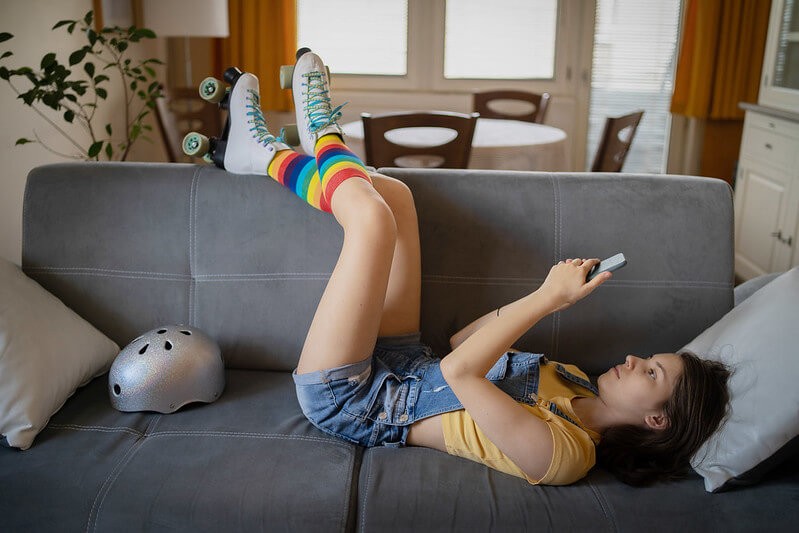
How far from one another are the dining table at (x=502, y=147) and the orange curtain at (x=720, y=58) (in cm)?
159

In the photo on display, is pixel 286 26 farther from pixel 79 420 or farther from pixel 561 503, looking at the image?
pixel 561 503

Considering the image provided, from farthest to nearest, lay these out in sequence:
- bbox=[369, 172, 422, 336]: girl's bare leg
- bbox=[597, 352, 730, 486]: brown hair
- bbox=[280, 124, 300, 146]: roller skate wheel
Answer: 1. bbox=[280, 124, 300, 146]: roller skate wheel
2. bbox=[369, 172, 422, 336]: girl's bare leg
3. bbox=[597, 352, 730, 486]: brown hair

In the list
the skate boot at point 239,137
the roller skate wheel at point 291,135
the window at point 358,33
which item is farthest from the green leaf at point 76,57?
the window at point 358,33

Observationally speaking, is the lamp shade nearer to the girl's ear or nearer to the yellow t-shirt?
the yellow t-shirt

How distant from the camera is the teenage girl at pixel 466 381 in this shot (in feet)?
4.03

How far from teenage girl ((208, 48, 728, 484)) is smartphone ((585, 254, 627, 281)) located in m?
0.01

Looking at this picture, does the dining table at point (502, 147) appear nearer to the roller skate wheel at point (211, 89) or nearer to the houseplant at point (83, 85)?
the houseplant at point (83, 85)

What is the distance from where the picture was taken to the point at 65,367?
1401 millimetres

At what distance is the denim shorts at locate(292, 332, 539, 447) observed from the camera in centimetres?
134

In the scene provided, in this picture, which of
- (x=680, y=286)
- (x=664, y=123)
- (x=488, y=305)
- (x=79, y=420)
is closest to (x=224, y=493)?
(x=79, y=420)

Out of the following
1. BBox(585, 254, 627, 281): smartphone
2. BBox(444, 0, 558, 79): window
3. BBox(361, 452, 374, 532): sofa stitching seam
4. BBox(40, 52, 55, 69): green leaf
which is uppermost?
BBox(444, 0, 558, 79): window

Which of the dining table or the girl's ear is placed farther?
the dining table

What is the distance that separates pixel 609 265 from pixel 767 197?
100 inches

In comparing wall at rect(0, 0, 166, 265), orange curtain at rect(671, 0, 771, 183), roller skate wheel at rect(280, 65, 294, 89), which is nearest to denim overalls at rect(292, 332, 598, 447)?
roller skate wheel at rect(280, 65, 294, 89)
